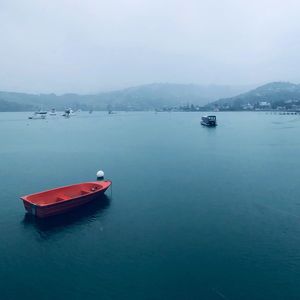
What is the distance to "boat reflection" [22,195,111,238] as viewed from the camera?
29328 mm

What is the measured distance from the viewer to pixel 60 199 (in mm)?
34219

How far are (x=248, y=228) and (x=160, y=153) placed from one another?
41912 millimetres

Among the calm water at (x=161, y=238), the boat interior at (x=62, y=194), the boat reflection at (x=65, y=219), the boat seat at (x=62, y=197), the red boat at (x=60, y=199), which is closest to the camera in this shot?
the calm water at (x=161, y=238)

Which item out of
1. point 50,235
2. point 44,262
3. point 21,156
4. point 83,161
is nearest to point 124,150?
point 83,161

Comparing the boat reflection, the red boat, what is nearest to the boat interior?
the red boat

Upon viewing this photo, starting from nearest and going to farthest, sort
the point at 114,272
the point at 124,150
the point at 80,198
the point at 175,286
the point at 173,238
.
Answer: the point at 175,286 → the point at 114,272 → the point at 173,238 → the point at 80,198 → the point at 124,150

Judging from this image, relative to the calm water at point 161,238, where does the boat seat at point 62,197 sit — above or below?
above

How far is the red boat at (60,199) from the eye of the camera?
101ft

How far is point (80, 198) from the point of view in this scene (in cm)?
3353

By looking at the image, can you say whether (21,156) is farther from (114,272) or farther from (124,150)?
(114,272)

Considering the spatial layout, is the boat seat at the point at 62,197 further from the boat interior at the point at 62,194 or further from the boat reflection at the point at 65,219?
the boat reflection at the point at 65,219

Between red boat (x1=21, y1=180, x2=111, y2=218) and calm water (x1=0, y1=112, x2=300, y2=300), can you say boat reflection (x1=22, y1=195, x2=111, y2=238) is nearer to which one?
calm water (x1=0, y1=112, x2=300, y2=300)

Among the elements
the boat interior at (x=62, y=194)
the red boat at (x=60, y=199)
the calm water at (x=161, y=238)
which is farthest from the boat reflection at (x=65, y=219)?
the boat interior at (x=62, y=194)

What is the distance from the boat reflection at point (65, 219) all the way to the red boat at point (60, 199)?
52cm
